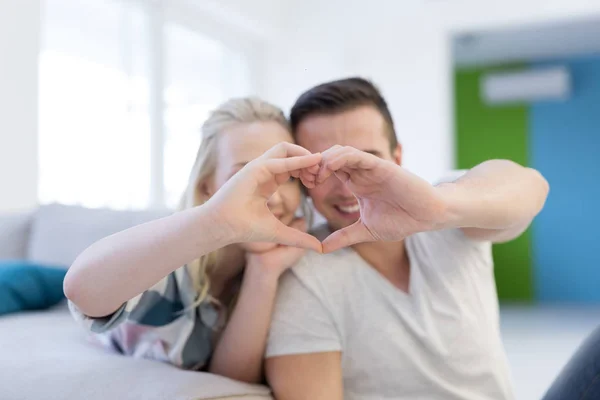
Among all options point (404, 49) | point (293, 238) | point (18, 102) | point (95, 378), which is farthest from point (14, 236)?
point (404, 49)

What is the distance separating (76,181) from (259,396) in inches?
96.6

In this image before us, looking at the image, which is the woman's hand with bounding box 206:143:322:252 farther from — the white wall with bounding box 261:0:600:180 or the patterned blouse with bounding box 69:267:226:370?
the white wall with bounding box 261:0:600:180

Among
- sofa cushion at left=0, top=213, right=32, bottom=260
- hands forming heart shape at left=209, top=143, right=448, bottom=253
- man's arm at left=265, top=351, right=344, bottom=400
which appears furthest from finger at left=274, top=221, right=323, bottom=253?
sofa cushion at left=0, top=213, right=32, bottom=260

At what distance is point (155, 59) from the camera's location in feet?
12.3

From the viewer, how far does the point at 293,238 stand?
86 centimetres

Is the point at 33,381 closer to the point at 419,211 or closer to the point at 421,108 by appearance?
the point at 419,211

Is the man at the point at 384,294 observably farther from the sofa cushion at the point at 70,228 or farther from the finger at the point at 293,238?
the sofa cushion at the point at 70,228

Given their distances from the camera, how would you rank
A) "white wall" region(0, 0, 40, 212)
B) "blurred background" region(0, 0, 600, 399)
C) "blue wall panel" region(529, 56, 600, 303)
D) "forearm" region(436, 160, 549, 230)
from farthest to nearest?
1. "blue wall panel" region(529, 56, 600, 303)
2. "blurred background" region(0, 0, 600, 399)
3. "white wall" region(0, 0, 40, 212)
4. "forearm" region(436, 160, 549, 230)

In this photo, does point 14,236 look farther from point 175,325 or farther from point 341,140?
point 341,140

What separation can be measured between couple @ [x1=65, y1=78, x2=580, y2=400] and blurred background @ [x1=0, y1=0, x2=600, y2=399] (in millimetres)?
237

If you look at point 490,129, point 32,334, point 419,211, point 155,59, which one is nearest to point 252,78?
point 155,59

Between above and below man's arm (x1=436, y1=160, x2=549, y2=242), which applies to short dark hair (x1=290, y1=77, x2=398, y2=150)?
above

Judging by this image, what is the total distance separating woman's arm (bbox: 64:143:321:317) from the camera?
77cm

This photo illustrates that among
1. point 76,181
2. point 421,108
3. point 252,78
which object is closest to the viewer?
point 76,181
